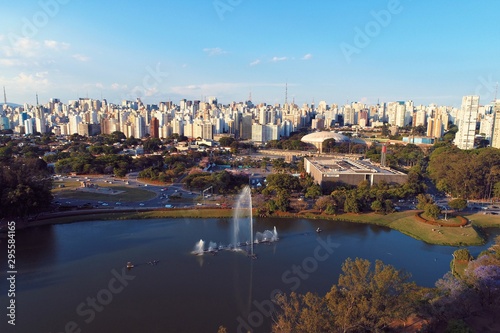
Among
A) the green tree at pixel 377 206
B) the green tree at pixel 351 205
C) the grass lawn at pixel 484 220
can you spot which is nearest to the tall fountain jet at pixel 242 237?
the green tree at pixel 351 205

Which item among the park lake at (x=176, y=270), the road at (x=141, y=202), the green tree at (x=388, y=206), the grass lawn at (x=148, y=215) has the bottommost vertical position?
the park lake at (x=176, y=270)

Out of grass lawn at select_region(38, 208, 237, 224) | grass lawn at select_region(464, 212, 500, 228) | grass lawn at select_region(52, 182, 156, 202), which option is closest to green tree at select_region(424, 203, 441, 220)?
grass lawn at select_region(464, 212, 500, 228)

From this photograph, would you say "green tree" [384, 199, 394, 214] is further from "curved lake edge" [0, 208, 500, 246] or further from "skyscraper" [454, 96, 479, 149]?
"skyscraper" [454, 96, 479, 149]

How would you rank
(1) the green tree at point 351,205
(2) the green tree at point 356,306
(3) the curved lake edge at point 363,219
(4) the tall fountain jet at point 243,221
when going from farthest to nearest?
(1) the green tree at point 351,205 < (3) the curved lake edge at point 363,219 < (4) the tall fountain jet at point 243,221 < (2) the green tree at point 356,306

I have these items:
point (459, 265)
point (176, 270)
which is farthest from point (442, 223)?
point (176, 270)

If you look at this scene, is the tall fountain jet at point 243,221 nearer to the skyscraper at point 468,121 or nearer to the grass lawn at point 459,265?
the grass lawn at point 459,265

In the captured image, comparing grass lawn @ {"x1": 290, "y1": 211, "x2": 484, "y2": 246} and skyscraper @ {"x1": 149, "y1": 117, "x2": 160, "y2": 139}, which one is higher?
skyscraper @ {"x1": 149, "y1": 117, "x2": 160, "y2": 139}

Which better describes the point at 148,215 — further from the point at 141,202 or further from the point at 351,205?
the point at 351,205

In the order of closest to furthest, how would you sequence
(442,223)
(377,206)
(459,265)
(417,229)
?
1. (459,265)
2. (417,229)
3. (442,223)
4. (377,206)

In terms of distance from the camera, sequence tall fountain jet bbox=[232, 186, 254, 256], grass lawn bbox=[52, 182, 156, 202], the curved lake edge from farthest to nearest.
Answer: grass lawn bbox=[52, 182, 156, 202], the curved lake edge, tall fountain jet bbox=[232, 186, 254, 256]

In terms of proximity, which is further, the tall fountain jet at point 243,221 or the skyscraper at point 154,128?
the skyscraper at point 154,128
